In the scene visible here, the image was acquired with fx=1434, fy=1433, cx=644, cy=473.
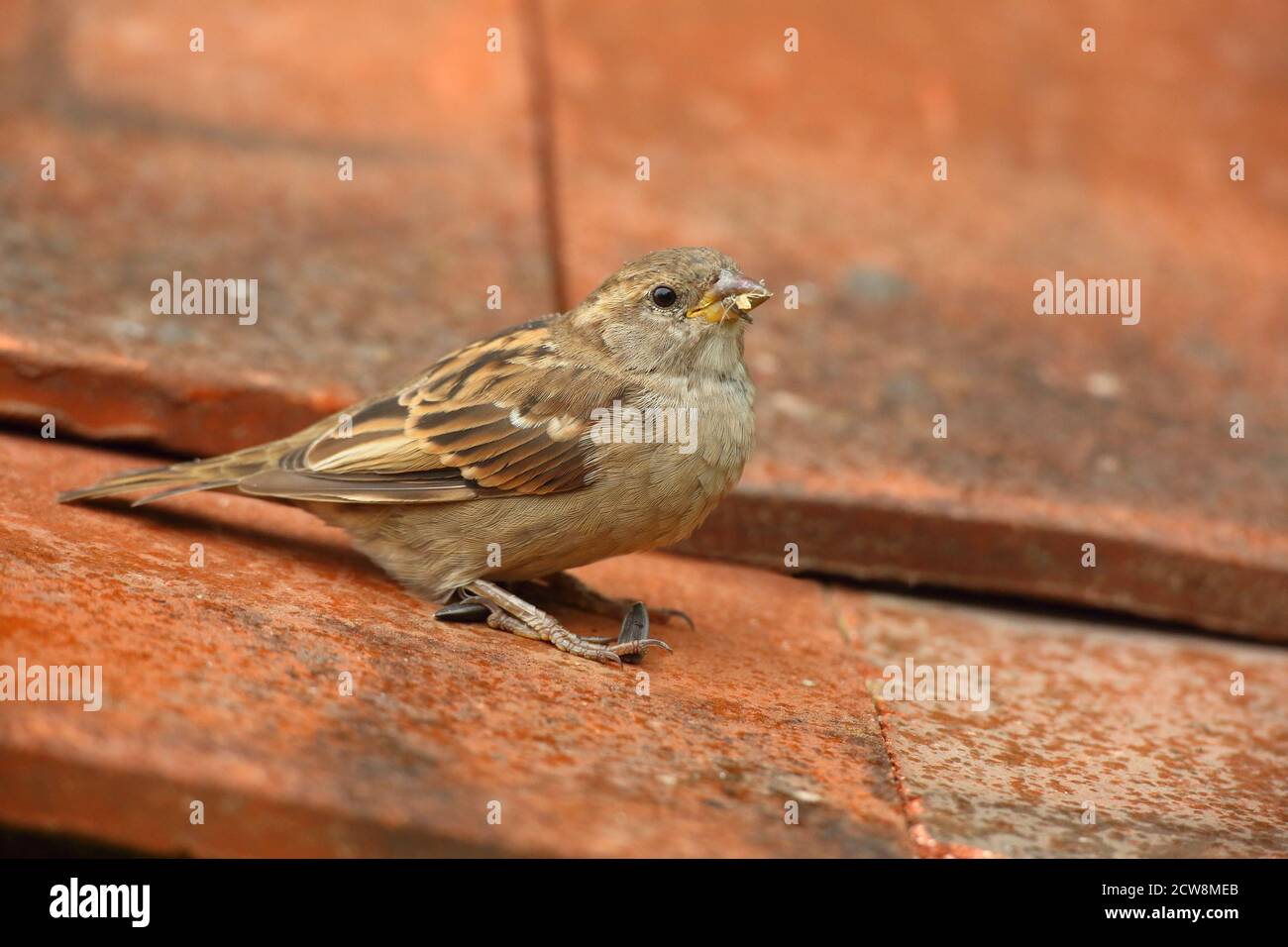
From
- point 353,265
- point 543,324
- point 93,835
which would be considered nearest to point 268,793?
point 93,835

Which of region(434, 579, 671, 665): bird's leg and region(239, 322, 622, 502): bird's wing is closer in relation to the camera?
region(434, 579, 671, 665): bird's leg

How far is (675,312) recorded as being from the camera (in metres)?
3.82

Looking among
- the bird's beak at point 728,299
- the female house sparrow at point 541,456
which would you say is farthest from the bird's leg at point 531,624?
the bird's beak at point 728,299

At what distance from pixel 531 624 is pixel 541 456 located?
0.41 m

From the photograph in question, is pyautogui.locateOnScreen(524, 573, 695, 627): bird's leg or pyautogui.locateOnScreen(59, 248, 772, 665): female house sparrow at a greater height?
pyautogui.locateOnScreen(59, 248, 772, 665): female house sparrow

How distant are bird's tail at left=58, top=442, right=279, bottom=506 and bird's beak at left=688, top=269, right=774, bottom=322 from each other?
1.19 m

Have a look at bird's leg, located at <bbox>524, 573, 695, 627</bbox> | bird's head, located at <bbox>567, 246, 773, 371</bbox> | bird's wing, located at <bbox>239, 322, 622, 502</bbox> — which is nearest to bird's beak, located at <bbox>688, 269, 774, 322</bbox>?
bird's head, located at <bbox>567, 246, 773, 371</bbox>

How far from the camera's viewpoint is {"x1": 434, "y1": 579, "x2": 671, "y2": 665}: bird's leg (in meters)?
3.36

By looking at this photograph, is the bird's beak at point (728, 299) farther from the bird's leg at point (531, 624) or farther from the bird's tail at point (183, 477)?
the bird's tail at point (183, 477)

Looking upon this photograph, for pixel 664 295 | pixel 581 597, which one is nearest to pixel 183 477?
pixel 581 597

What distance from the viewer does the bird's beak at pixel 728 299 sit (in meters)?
3.74

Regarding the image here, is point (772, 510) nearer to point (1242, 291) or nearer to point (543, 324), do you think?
point (543, 324)

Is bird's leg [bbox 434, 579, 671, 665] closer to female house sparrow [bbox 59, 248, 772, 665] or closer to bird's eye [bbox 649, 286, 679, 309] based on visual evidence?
female house sparrow [bbox 59, 248, 772, 665]

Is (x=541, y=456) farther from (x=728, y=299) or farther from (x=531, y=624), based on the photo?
(x=728, y=299)
